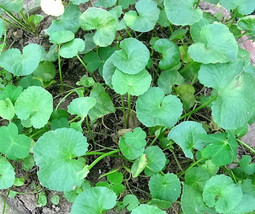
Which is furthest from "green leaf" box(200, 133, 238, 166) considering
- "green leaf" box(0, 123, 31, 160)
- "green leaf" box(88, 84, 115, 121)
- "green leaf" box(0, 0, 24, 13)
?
"green leaf" box(0, 0, 24, 13)

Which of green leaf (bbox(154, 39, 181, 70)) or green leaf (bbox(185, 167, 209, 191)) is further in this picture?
green leaf (bbox(154, 39, 181, 70))

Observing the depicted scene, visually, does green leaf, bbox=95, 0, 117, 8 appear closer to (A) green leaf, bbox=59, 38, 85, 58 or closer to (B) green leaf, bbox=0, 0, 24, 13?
(A) green leaf, bbox=59, 38, 85, 58

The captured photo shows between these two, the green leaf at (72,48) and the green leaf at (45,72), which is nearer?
the green leaf at (72,48)

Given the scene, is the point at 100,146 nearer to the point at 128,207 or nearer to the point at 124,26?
the point at 128,207

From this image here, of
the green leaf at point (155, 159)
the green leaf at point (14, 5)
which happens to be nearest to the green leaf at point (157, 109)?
the green leaf at point (155, 159)

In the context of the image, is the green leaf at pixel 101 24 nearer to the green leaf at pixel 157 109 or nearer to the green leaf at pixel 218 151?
the green leaf at pixel 157 109
